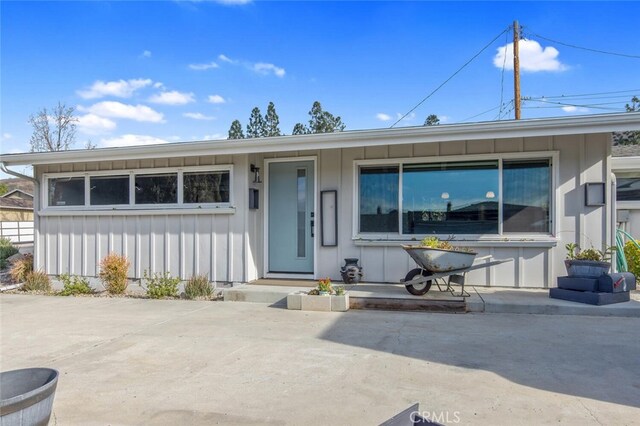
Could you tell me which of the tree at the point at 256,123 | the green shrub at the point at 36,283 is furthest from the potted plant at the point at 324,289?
the tree at the point at 256,123

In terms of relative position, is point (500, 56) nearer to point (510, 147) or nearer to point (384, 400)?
point (510, 147)

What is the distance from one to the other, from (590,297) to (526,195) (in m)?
1.79

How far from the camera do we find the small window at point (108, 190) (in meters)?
8.05

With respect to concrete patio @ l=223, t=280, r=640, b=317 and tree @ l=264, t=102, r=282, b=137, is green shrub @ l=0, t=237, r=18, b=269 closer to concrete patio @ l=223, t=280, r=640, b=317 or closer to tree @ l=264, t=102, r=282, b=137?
concrete patio @ l=223, t=280, r=640, b=317

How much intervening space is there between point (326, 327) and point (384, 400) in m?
2.10

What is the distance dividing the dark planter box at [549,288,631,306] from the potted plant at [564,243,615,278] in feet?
0.84

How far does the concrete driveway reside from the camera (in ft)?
9.18

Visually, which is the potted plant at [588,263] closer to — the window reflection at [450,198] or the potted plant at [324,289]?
the window reflection at [450,198]

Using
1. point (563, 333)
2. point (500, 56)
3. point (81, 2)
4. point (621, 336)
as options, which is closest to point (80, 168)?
point (81, 2)

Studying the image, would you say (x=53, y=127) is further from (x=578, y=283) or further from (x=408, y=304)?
(x=578, y=283)

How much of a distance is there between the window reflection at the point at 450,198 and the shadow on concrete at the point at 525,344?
1789 mm

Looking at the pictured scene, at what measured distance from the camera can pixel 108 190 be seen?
8.16 m

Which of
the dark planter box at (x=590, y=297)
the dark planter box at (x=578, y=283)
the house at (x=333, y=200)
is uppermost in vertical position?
the house at (x=333, y=200)

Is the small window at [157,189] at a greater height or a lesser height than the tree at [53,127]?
lesser
